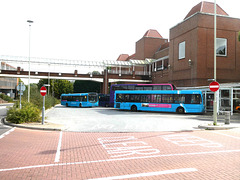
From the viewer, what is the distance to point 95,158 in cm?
629

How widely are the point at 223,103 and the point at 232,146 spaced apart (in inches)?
667

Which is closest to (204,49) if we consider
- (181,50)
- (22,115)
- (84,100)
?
(181,50)

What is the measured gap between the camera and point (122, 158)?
6.30 m

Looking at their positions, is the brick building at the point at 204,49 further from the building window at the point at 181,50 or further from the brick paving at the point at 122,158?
the brick paving at the point at 122,158

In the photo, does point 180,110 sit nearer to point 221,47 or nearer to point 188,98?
point 188,98

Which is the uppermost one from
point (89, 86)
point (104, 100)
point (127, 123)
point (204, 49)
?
point (204, 49)

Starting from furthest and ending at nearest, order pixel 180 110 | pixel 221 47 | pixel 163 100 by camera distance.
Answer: pixel 221 47 → pixel 163 100 → pixel 180 110

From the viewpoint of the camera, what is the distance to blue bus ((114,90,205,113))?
21861 mm

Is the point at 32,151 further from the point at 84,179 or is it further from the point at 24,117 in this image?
the point at 24,117

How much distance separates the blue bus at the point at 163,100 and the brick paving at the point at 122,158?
13.0 metres

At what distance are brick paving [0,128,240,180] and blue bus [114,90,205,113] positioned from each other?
1296 cm

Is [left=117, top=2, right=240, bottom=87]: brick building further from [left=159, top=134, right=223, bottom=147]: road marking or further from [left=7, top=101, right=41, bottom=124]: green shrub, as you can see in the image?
[left=7, top=101, right=41, bottom=124]: green shrub

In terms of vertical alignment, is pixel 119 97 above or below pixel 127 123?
above

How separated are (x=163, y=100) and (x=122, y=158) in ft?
58.1
